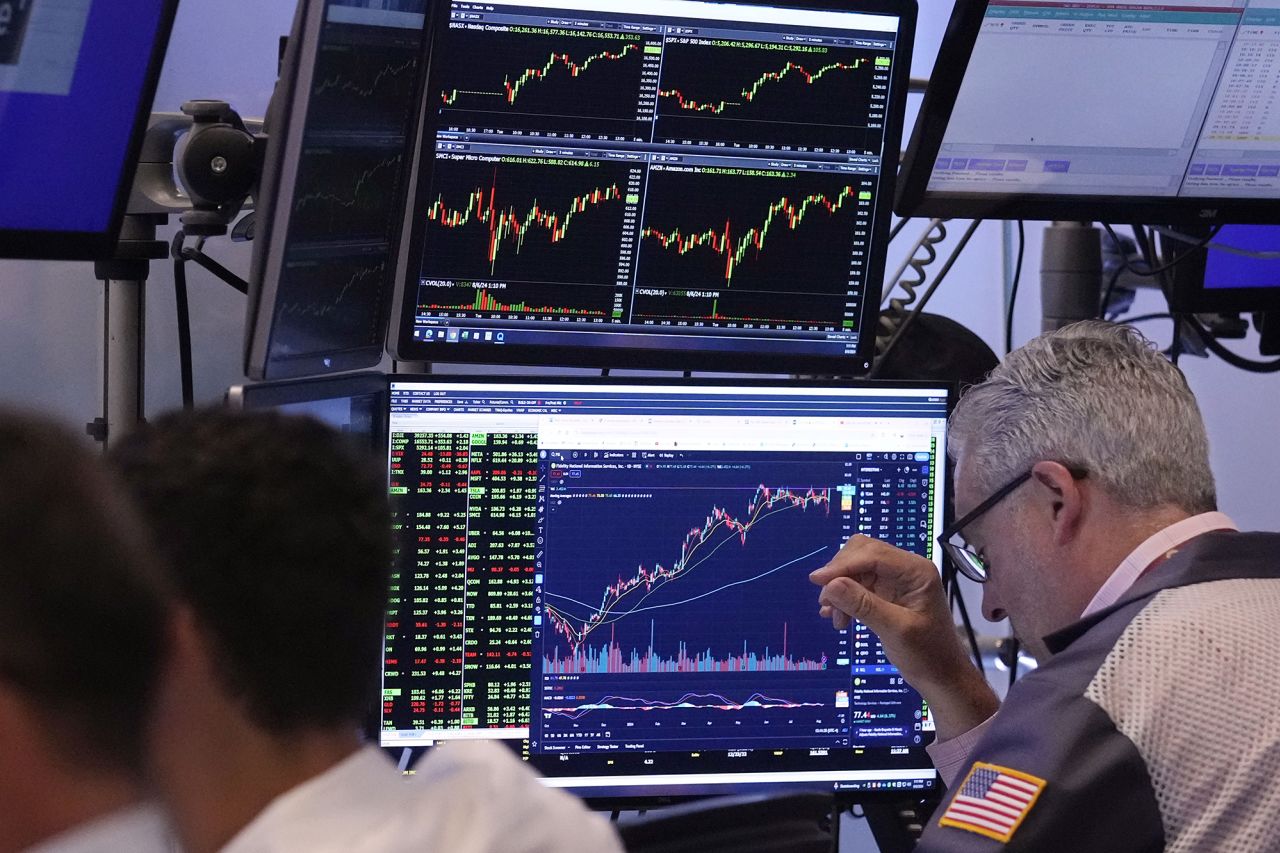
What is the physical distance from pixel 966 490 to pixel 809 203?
15.0 inches

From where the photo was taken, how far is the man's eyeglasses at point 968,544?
1558 mm

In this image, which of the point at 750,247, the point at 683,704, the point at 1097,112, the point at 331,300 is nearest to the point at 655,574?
the point at 683,704

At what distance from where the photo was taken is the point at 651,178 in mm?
1677

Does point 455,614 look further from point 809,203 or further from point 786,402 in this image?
point 809,203

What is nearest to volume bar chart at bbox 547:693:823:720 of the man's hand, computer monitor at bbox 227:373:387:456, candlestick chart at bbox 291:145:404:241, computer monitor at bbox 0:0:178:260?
the man's hand

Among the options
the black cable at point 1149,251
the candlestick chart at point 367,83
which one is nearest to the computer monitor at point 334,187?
the candlestick chart at point 367,83

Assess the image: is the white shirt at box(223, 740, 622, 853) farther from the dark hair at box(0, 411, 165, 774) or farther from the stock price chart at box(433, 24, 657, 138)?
the stock price chart at box(433, 24, 657, 138)

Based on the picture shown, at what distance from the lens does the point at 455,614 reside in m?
1.65

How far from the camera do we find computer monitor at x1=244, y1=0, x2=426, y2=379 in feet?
4.34

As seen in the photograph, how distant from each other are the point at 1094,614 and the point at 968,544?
336 millimetres

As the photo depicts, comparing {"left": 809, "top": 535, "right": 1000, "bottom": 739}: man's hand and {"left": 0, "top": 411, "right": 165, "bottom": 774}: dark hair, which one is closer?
{"left": 0, "top": 411, "right": 165, "bottom": 774}: dark hair

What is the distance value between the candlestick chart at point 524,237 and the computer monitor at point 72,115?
0.33 metres

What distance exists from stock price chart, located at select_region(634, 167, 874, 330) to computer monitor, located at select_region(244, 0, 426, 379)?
12.0 inches

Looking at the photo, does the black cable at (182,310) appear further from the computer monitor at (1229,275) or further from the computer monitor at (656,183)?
the computer monitor at (1229,275)
